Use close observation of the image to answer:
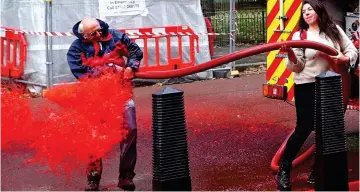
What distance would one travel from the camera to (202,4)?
50.2ft

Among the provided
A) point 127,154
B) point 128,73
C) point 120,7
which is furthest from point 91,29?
point 120,7

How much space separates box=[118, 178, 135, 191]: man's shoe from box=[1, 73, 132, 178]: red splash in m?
0.44

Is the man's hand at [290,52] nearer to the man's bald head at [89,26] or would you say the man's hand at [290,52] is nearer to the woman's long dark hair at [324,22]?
the woman's long dark hair at [324,22]

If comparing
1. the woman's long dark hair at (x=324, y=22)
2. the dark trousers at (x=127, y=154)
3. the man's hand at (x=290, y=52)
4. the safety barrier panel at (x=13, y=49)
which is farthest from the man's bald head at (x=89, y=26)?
the safety barrier panel at (x=13, y=49)

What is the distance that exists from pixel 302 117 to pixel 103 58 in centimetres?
185

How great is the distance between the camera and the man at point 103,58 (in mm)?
6547

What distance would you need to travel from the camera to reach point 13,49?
1301 cm

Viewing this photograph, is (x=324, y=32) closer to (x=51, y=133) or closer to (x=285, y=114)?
(x=51, y=133)

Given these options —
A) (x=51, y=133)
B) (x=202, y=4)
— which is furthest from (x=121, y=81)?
(x=202, y=4)

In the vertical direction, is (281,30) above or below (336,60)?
above

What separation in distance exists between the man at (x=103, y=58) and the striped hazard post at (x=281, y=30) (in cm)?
241

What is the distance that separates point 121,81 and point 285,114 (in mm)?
4860

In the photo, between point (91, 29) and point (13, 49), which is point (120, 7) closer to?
point (13, 49)

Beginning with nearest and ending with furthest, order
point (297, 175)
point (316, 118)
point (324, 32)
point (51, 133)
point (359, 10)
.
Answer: point (316, 118) < point (51, 133) < point (324, 32) < point (297, 175) < point (359, 10)
